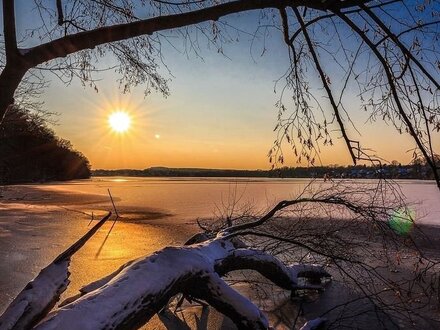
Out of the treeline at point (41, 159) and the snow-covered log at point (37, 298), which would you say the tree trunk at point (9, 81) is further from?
the treeline at point (41, 159)

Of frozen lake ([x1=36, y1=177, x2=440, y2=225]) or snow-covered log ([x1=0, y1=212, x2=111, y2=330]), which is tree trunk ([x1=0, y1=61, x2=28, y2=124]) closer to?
snow-covered log ([x1=0, y1=212, x2=111, y2=330])

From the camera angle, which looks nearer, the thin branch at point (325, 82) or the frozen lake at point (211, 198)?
the thin branch at point (325, 82)

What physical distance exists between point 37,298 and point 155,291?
76 centimetres

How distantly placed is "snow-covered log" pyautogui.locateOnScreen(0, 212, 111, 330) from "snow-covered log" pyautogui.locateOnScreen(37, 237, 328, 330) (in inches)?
4.4

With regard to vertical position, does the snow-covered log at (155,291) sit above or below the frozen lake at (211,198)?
above

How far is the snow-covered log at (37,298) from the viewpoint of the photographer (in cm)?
283

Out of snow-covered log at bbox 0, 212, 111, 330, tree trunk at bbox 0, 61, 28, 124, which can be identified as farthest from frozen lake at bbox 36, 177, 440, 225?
tree trunk at bbox 0, 61, 28, 124

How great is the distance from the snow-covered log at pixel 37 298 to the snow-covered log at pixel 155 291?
0.37ft

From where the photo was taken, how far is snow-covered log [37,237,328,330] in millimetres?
2748

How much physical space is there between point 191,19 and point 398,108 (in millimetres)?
1495

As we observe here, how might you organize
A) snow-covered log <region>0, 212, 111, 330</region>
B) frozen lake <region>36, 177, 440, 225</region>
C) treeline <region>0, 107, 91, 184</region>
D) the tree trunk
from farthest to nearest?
treeline <region>0, 107, 91, 184</region> < frozen lake <region>36, 177, 440, 225</region> < snow-covered log <region>0, 212, 111, 330</region> < the tree trunk

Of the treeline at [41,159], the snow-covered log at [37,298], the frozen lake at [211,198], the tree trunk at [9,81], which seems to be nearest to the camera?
the tree trunk at [9,81]

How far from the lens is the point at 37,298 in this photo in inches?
118

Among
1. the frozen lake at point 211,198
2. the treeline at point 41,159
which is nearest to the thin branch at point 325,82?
the frozen lake at point 211,198
